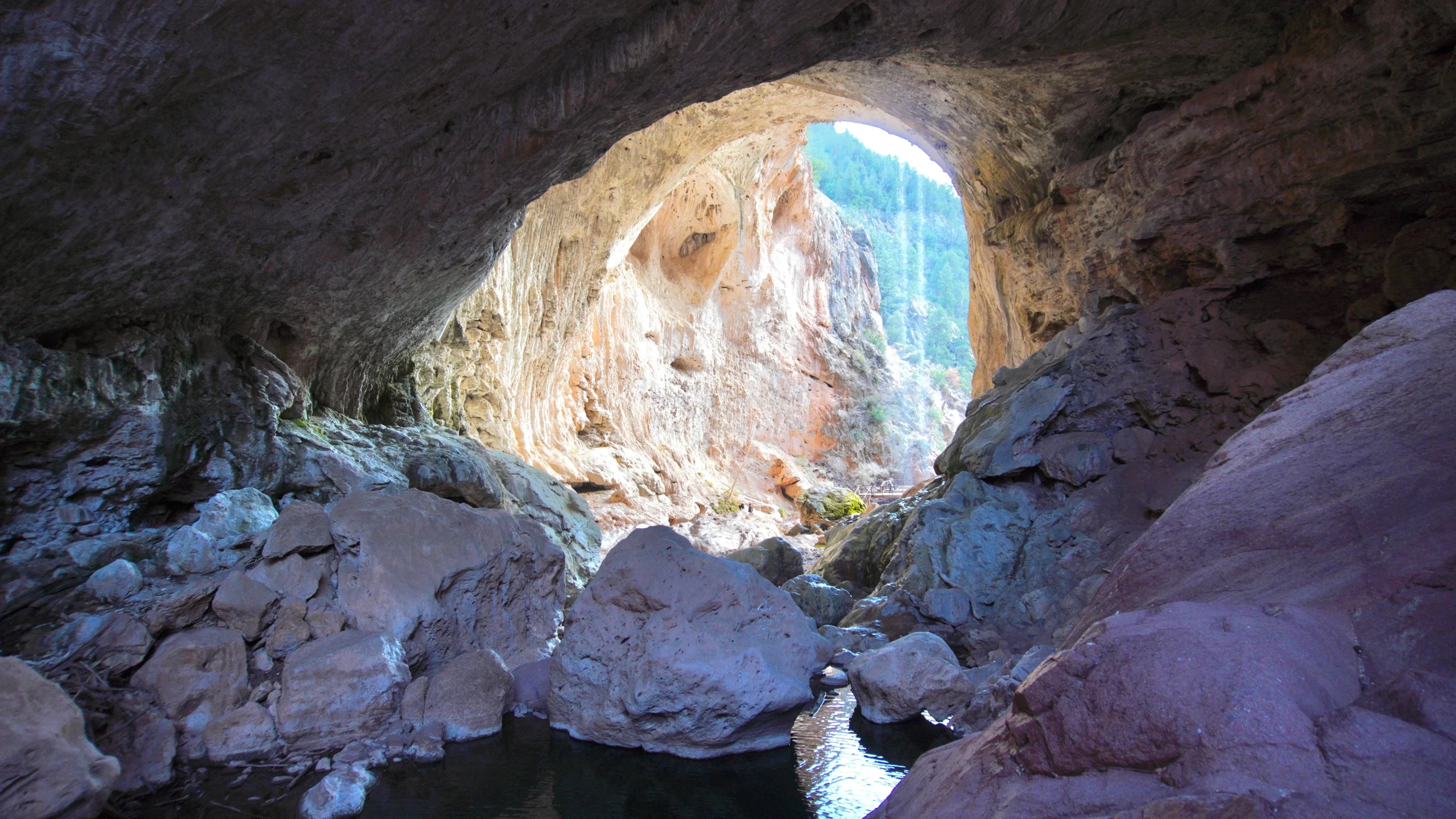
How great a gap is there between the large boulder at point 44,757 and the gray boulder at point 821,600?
16.6ft

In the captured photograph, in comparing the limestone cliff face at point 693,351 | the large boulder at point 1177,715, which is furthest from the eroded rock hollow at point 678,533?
the limestone cliff face at point 693,351

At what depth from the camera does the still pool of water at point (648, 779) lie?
11.6 feet

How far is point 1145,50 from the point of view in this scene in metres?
6.15

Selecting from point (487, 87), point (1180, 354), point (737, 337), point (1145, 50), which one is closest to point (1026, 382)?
point (1180, 354)

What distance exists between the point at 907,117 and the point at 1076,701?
27.1 ft

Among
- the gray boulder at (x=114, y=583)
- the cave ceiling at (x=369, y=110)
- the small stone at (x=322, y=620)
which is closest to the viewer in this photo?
the cave ceiling at (x=369, y=110)

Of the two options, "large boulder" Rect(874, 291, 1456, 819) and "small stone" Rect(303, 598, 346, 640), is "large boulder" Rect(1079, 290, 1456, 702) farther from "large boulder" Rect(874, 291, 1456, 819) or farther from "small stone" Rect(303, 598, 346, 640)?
"small stone" Rect(303, 598, 346, 640)

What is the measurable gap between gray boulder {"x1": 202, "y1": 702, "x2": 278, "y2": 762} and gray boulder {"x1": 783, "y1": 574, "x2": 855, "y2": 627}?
166 inches


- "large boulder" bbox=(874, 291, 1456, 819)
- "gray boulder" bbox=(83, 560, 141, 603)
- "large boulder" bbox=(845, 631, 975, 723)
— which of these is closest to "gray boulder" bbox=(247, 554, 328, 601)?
"gray boulder" bbox=(83, 560, 141, 603)

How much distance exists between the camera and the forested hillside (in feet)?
119

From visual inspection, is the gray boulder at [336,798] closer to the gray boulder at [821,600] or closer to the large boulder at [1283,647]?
the large boulder at [1283,647]

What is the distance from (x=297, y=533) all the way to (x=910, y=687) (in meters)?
3.82

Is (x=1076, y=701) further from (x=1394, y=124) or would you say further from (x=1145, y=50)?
(x=1145, y=50)

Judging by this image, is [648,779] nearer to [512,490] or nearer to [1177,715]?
[1177,715]
